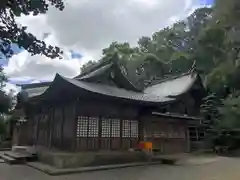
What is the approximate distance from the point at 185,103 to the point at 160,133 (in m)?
5.26

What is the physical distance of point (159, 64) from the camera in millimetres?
37312

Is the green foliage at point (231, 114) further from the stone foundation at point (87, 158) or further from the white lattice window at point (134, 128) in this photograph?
the stone foundation at point (87, 158)

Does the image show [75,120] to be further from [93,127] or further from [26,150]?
[26,150]

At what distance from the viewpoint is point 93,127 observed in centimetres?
1341

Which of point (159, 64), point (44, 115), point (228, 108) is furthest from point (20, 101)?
point (159, 64)

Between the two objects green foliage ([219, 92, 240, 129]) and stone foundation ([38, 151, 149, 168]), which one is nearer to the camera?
stone foundation ([38, 151, 149, 168])

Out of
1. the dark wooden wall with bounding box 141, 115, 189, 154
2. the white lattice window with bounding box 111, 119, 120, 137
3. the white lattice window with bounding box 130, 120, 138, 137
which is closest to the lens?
the white lattice window with bounding box 111, 119, 120, 137

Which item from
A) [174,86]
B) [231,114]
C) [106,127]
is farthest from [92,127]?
[174,86]

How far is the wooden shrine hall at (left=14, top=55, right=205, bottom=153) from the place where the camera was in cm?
1293

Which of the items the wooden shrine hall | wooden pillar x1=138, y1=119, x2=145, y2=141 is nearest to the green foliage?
the wooden shrine hall

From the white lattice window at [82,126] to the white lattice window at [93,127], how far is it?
23 centimetres

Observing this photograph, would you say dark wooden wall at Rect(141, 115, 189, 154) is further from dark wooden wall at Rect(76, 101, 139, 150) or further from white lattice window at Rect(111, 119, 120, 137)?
white lattice window at Rect(111, 119, 120, 137)

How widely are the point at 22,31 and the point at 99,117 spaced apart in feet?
23.6

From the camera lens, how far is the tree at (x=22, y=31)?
7.06m
